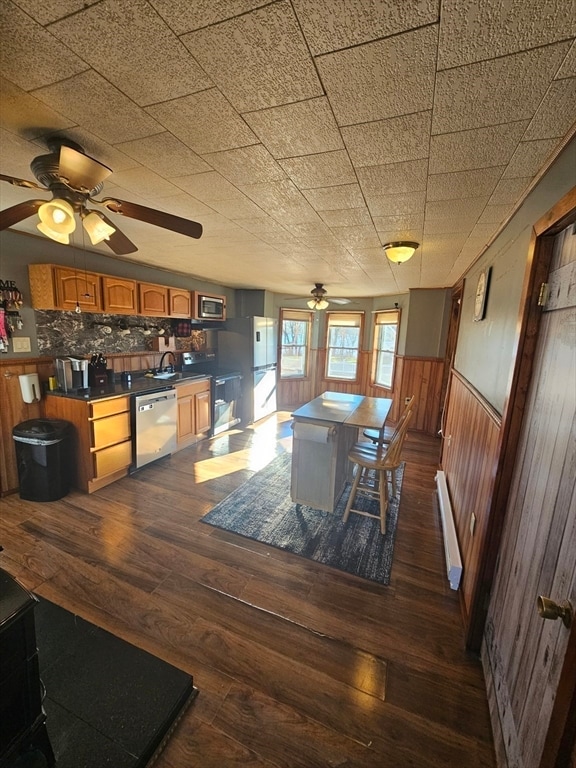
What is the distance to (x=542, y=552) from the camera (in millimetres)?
1024

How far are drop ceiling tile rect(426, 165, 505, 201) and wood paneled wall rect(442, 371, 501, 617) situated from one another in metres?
1.19

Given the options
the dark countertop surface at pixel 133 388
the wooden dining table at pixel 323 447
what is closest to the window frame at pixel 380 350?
the wooden dining table at pixel 323 447

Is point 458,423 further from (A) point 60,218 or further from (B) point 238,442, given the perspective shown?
(A) point 60,218

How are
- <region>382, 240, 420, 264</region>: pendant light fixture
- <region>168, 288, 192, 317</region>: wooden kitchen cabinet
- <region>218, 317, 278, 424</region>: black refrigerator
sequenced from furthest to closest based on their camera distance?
<region>218, 317, 278, 424</region>: black refrigerator < <region>168, 288, 192, 317</region>: wooden kitchen cabinet < <region>382, 240, 420, 264</region>: pendant light fixture

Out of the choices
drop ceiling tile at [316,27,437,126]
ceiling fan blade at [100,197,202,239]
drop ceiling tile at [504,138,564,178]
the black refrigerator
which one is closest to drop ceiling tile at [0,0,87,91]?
ceiling fan blade at [100,197,202,239]

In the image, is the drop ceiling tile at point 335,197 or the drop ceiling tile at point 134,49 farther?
the drop ceiling tile at point 335,197

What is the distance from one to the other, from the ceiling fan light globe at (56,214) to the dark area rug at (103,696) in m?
2.04

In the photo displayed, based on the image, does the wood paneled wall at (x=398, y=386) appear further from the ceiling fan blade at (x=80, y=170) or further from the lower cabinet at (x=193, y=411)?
the ceiling fan blade at (x=80, y=170)

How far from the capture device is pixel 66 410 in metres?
3.04

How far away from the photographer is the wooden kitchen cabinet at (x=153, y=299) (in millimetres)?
3770

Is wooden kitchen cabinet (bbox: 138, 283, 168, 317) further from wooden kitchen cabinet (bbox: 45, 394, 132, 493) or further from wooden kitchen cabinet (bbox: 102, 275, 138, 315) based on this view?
wooden kitchen cabinet (bbox: 45, 394, 132, 493)

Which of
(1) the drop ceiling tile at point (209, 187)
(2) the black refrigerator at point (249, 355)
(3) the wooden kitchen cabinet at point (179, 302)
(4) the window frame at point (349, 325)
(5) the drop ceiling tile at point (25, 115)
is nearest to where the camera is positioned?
(5) the drop ceiling tile at point (25, 115)

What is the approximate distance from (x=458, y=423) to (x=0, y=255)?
4.37 metres

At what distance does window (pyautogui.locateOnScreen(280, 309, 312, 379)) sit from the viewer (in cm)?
654
